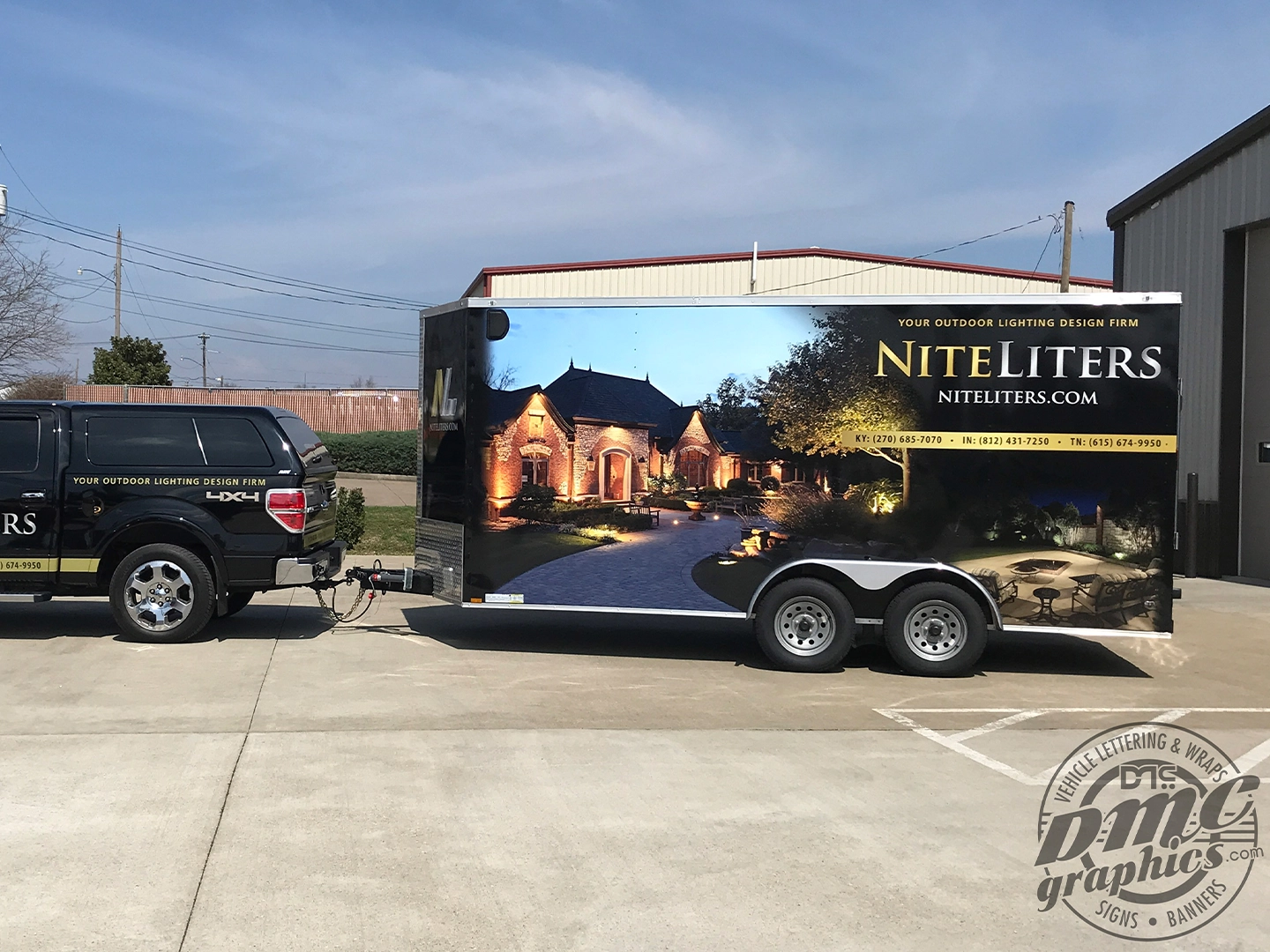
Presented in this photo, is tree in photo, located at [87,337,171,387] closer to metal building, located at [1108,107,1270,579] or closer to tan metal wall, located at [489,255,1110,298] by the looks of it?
tan metal wall, located at [489,255,1110,298]

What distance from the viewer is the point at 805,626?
924 centimetres

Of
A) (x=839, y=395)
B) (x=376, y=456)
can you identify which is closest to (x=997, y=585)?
(x=839, y=395)

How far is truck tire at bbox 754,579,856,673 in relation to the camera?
29.8 feet

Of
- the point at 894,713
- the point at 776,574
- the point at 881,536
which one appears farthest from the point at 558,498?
the point at 894,713

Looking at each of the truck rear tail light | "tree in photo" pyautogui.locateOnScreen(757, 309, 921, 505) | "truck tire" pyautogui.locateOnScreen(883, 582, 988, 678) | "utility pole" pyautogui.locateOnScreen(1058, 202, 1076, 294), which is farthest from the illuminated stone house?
"utility pole" pyautogui.locateOnScreen(1058, 202, 1076, 294)

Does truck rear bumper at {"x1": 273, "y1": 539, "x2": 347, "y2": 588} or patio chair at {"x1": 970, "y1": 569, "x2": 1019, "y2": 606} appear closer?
patio chair at {"x1": 970, "y1": 569, "x2": 1019, "y2": 606}

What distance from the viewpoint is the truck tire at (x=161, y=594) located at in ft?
31.6

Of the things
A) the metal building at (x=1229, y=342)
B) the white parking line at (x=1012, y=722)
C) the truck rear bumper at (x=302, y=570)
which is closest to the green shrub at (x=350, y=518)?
the truck rear bumper at (x=302, y=570)

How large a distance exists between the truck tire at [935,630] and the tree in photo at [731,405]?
1921 mm

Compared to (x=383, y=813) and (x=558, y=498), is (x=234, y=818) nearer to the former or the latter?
(x=383, y=813)

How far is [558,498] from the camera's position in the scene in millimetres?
9359

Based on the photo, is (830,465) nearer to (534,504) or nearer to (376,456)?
Answer: (534,504)

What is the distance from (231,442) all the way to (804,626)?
5.26 metres

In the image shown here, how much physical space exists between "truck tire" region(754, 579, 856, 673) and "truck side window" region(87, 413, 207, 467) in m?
5.14
